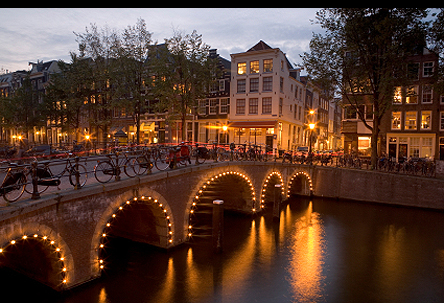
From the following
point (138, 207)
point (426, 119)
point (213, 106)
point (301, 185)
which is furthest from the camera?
point (213, 106)

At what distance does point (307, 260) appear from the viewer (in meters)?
14.3

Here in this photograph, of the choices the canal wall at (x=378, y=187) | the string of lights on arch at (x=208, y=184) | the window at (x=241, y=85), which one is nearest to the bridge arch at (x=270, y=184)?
the string of lights on arch at (x=208, y=184)

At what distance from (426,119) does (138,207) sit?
29.8 meters

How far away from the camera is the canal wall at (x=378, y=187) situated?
22.3 meters

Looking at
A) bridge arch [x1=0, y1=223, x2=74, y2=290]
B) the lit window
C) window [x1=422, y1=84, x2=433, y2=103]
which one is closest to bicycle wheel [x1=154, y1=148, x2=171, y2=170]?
bridge arch [x1=0, y1=223, x2=74, y2=290]

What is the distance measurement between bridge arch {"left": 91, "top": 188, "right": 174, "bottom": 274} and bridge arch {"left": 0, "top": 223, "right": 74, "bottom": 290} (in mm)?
1055

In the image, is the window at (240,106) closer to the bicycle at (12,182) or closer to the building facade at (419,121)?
the building facade at (419,121)

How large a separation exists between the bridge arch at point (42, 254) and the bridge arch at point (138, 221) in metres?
1.05

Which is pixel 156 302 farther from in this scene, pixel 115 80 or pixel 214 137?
pixel 214 137

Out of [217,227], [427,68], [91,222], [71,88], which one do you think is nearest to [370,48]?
[427,68]

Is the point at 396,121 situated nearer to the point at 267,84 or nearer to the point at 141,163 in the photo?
the point at 267,84

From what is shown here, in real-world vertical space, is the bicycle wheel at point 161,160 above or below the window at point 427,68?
below

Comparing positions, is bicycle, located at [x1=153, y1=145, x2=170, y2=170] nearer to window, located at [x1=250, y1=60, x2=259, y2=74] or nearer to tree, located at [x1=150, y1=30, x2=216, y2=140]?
tree, located at [x1=150, y1=30, x2=216, y2=140]

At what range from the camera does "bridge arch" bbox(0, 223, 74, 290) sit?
8.34 meters
